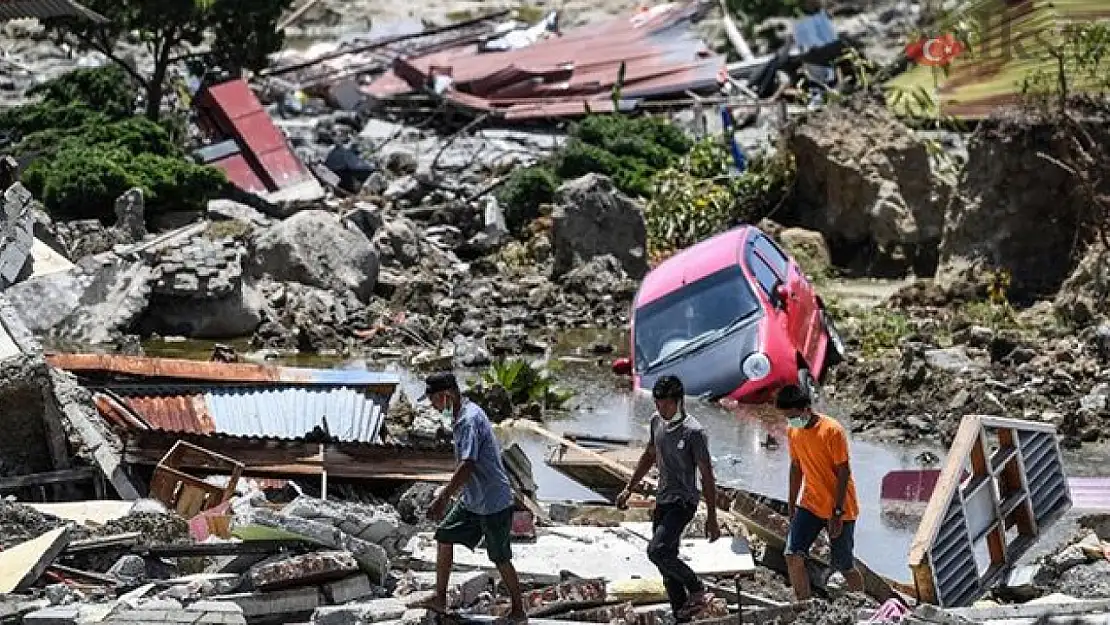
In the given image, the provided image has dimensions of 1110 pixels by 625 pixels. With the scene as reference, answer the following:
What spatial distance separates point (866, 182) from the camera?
89.9 feet

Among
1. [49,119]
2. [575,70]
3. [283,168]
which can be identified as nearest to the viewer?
[49,119]

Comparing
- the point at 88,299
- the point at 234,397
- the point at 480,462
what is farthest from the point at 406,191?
the point at 480,462

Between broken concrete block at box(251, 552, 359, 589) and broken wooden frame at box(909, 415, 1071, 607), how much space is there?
3.24 metres

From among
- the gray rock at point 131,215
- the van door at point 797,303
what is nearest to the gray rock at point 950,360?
the van door at point 797,303

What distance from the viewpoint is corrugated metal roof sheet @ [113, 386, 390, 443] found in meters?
15.9

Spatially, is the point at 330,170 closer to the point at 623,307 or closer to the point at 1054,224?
the point at 623,307

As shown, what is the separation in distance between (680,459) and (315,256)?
13.8m

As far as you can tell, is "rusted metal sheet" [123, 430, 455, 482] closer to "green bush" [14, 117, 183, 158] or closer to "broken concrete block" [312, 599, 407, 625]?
"broken concrete block" [312, 599, 407, 625]

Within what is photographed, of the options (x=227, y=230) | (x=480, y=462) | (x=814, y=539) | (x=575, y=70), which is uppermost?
(x=480, y=462)

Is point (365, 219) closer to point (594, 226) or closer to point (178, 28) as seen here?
point (594, 226)

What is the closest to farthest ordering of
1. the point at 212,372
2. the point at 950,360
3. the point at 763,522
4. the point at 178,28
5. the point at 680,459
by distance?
1. the point at 680,459
2. the point at 763,522
3. the point at 212,372
4. the point at 950,360
5. the point at 178,28

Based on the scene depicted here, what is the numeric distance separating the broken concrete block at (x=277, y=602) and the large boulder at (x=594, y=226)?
14155mm

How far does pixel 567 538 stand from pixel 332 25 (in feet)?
132

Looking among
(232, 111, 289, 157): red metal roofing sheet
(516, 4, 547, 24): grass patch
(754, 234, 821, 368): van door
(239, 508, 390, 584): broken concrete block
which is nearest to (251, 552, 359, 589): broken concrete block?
(239, 508, 390, 584): broken concrete block
